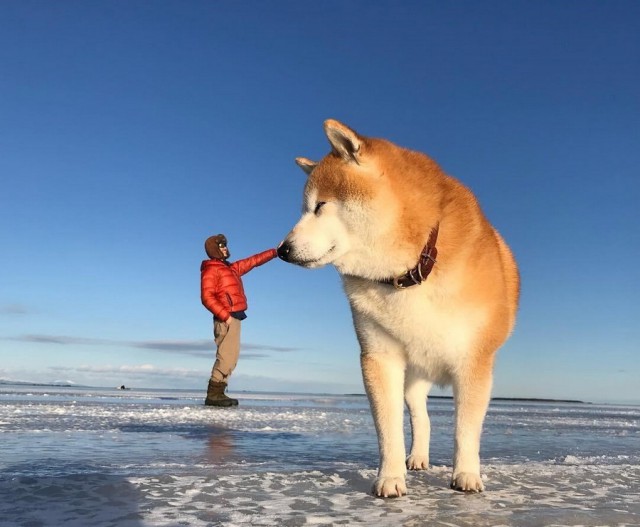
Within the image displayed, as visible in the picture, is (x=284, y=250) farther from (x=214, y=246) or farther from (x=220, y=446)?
(x=214, y=246)

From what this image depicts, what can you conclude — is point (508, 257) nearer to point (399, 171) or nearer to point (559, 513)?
point (399, 171)

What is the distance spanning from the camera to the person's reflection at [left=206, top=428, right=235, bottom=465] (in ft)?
13.4

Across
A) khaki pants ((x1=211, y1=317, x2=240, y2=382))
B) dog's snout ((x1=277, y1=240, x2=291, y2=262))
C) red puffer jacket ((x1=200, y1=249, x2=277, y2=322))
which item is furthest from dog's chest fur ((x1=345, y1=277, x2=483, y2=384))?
khaki pants ((x1=211, y1=317, x2=240, y2=382))

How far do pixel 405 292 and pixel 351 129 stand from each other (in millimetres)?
915

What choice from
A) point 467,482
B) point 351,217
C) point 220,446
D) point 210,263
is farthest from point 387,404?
point 210,263

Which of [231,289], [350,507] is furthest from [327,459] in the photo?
[231,289]

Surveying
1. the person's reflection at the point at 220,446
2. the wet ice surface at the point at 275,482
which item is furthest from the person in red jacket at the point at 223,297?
the wet ice surface at the point at 275,482

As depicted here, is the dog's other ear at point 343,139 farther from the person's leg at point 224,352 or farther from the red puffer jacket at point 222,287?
the person's leg at point 224,352

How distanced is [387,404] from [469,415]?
0.42m

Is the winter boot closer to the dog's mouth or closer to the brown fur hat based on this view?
the brown fur hat

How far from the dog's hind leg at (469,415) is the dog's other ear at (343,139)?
1.30 metres

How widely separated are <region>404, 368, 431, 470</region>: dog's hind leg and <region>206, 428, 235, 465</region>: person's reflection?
123cm

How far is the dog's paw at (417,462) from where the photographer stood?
12.8 feet

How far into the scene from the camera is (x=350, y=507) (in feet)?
8.43
